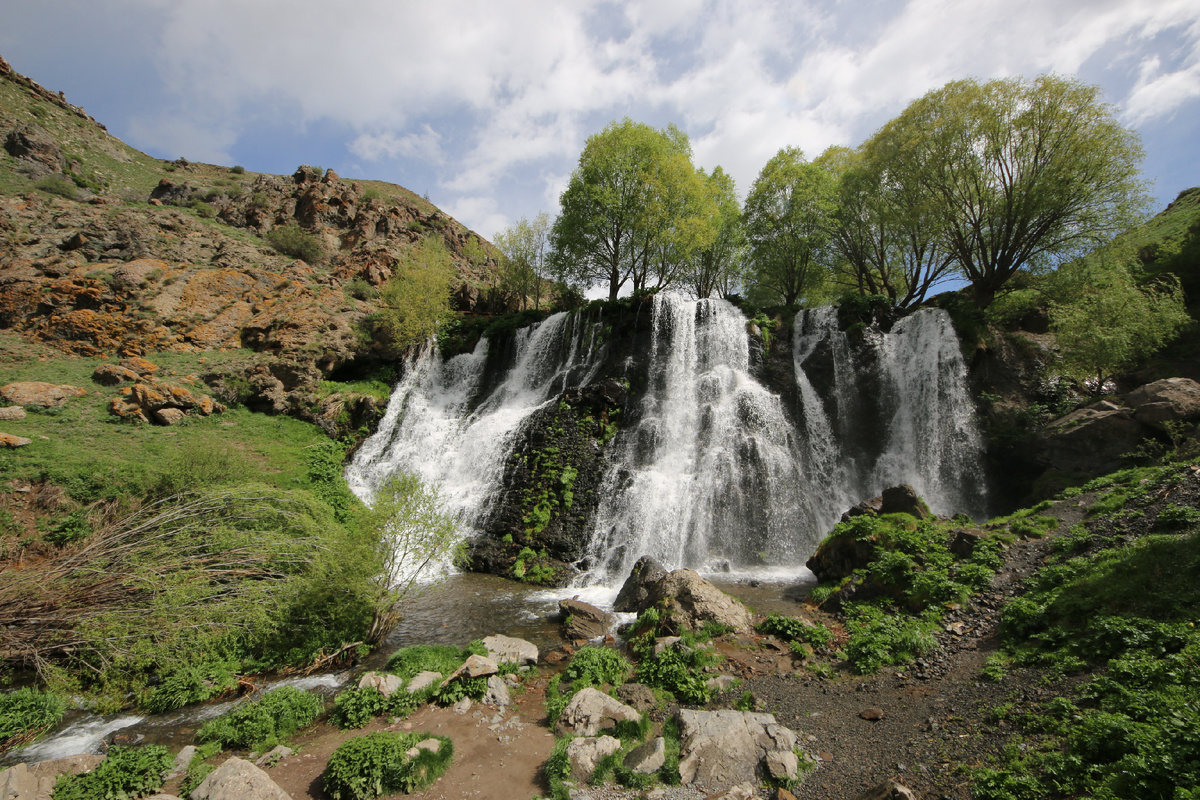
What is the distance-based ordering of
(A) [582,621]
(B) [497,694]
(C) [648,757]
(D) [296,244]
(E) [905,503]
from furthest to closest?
(D) [296,244] → (E) [905,503] → (A) [582,621] → (B) [497,694] → (C) [648,757]

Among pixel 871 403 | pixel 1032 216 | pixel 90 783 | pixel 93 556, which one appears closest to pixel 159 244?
pixel 93 556

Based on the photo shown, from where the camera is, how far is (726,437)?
755 inches

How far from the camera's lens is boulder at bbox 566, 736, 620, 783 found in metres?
6.00

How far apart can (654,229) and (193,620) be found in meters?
27.1

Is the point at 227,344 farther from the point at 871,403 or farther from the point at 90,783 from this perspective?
the point at 871,403

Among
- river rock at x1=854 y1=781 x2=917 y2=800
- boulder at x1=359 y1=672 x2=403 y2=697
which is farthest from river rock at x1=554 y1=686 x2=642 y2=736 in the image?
river rock at x1=854 y1=781 x2=917 y2=800

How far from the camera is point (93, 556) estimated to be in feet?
26.4

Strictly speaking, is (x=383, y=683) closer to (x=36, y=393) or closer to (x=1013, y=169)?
(x=36, y=393)

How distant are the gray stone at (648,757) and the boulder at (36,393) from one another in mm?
24068

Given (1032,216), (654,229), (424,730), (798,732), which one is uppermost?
(654,229)

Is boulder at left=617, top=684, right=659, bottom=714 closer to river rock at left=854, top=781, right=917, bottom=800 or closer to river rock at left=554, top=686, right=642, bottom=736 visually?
river rock at left=554, top=686, right=642, bottom=736

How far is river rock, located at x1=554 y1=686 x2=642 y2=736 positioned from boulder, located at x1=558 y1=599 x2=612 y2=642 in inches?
127

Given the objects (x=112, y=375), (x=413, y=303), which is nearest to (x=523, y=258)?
(x=413, y=303)

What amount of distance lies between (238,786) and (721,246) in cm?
3380
